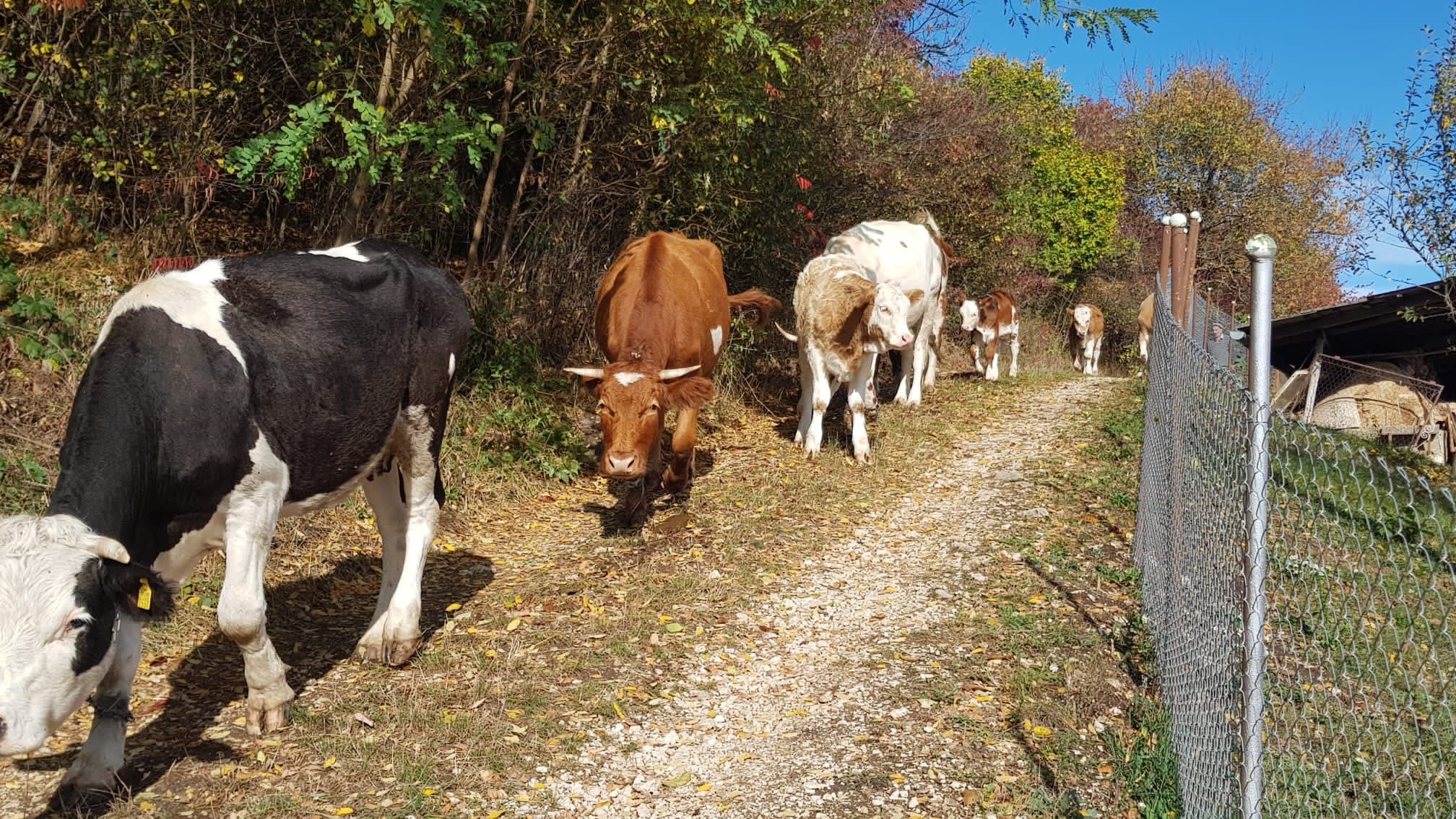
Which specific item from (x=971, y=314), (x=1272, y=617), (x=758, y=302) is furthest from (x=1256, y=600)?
(x=971, y=314)

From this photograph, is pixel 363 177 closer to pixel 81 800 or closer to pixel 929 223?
pixel 81 800

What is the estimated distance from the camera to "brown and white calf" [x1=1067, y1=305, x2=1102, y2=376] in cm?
2353

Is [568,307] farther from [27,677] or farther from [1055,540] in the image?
[27,677]

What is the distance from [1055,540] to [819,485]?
2.19 meters

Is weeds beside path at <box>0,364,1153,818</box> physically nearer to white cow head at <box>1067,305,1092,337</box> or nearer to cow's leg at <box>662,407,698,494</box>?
cow's leg at <box>662,407,698,494</box>

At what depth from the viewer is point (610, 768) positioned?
471 centimetres

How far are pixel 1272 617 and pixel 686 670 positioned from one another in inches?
119

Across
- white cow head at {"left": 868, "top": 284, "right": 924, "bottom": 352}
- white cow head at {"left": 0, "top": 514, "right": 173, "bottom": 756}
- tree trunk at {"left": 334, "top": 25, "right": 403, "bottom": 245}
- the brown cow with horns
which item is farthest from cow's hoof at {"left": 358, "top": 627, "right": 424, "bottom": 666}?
white cow head at {"left": 868, "top": 284, "right": 924, "bottom": 352}

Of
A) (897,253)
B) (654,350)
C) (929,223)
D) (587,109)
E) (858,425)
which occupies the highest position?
(587,109)

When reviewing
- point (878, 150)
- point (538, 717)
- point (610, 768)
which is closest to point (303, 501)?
point (538, 717)

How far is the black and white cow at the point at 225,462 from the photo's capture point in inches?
146

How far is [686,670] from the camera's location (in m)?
5.73

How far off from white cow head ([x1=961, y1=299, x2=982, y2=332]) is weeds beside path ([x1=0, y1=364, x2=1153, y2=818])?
909cm

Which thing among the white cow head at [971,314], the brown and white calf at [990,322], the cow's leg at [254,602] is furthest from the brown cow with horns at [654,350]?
the white cow head at [971,314]
